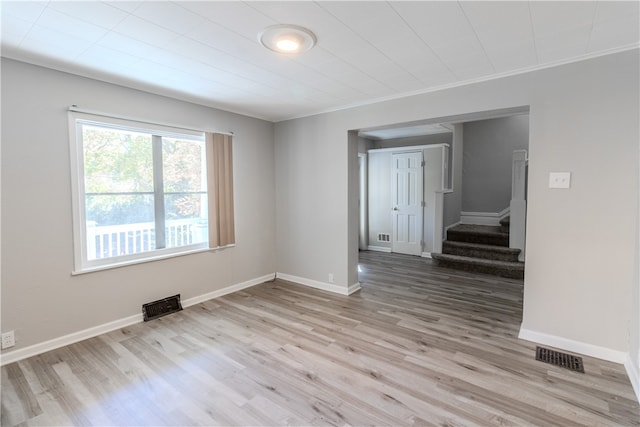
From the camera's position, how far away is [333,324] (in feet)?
10.6

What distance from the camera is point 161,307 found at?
346cm

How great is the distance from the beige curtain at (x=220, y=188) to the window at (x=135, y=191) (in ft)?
0.10

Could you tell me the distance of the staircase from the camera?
491cm

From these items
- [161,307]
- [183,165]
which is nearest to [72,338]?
[161,307]

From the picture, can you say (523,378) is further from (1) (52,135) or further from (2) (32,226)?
(1) (52,135)

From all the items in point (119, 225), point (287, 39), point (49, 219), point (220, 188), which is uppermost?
point (287, 39)

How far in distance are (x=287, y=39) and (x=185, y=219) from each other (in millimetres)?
2623

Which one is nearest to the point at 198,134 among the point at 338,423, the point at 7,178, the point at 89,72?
the point at 89,72

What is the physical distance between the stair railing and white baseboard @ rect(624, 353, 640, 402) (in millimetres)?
2842

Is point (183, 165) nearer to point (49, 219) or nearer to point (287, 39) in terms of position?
point (49, 219)

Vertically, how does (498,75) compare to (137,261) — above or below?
above

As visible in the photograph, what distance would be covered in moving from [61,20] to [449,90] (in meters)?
3.21

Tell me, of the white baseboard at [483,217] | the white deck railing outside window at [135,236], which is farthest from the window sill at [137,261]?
the white baseboard at [483,217]

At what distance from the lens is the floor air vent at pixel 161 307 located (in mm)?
3334
